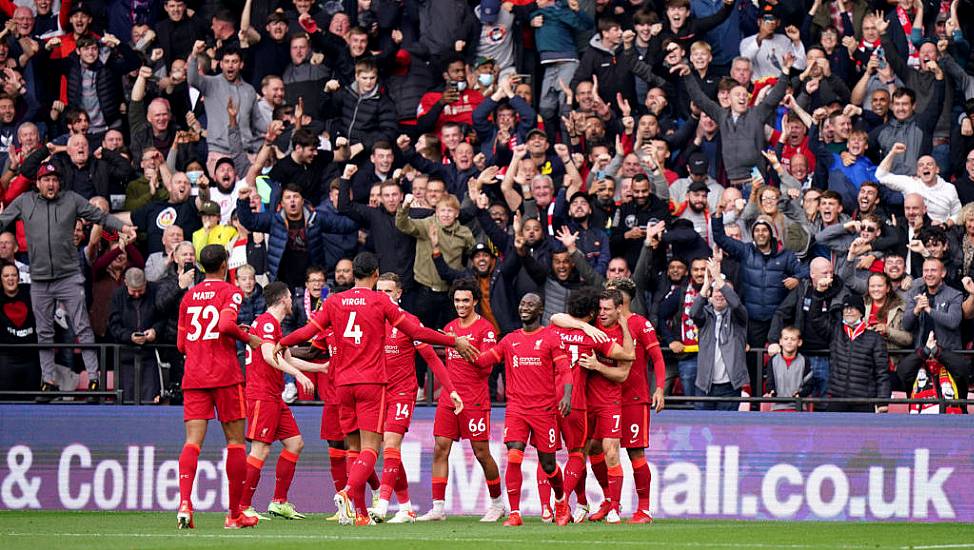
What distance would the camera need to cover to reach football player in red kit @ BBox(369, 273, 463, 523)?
14.0 m

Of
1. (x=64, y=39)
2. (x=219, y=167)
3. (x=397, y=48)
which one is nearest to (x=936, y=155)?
(x=397, y=48)

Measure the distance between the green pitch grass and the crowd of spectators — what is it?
2.55 m

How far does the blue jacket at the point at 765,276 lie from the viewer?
17859 millimetres

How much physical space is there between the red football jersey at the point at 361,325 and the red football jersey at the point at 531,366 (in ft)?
4.57

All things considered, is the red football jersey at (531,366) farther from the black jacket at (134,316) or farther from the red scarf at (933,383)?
the black jacket at (134,316)

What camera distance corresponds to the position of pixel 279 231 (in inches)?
746

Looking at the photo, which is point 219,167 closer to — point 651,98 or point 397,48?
point 397,48

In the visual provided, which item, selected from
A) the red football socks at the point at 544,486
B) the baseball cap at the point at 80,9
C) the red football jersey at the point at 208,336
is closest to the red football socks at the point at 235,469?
the red football jersey at the point at 208,336

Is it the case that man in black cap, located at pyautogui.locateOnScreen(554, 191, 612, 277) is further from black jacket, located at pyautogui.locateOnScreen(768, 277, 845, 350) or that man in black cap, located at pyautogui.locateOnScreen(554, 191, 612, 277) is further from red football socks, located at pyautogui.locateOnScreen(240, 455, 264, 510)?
red football socks, located at pyautogui.locateOnScreen(240, 455, 264, 510)

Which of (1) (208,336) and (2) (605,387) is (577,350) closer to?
(2) (605,387)

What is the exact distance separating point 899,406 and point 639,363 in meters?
3.80

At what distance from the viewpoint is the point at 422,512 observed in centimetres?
1794

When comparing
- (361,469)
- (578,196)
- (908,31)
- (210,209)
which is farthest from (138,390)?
(908,31)

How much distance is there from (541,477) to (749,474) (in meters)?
3.23
